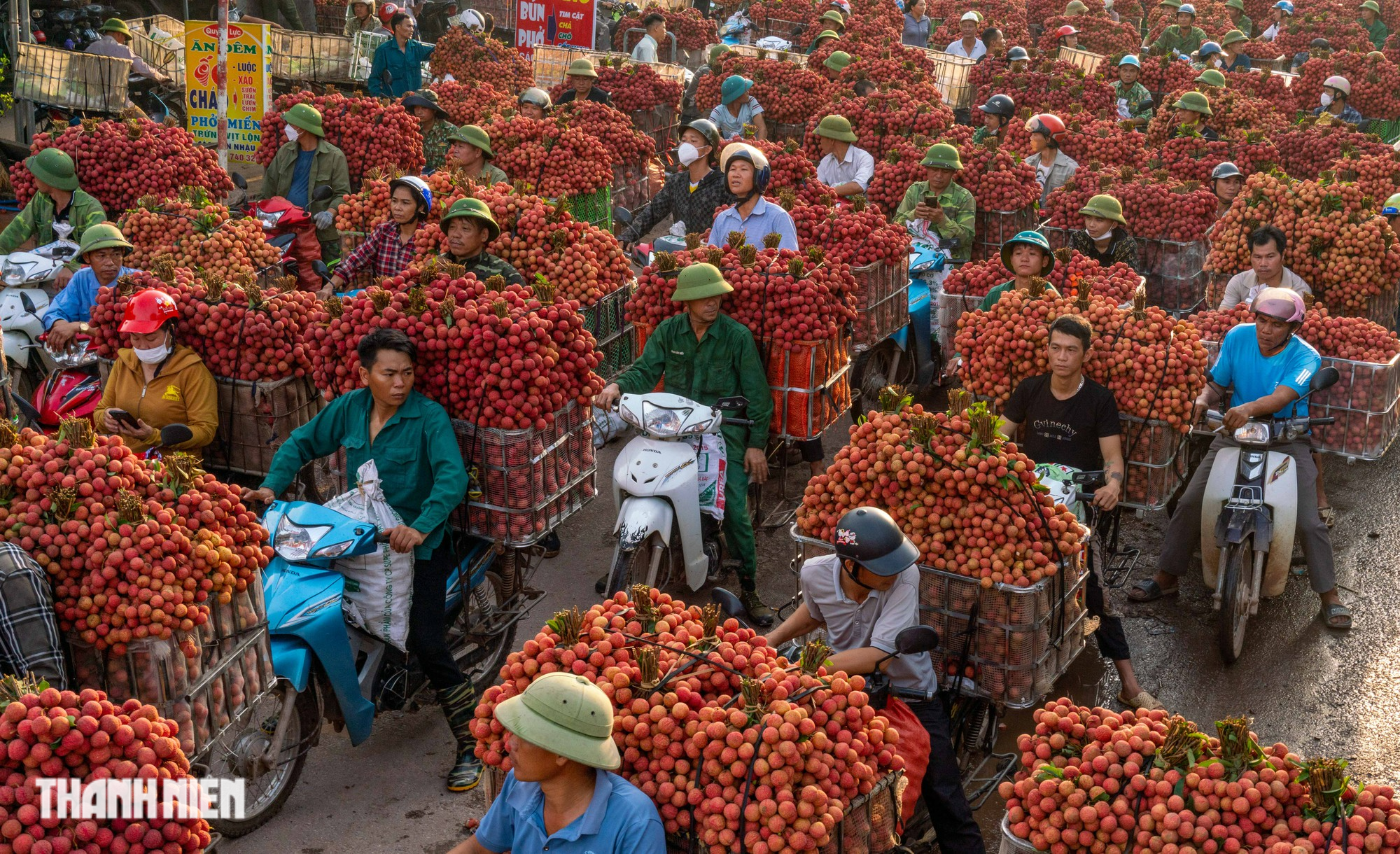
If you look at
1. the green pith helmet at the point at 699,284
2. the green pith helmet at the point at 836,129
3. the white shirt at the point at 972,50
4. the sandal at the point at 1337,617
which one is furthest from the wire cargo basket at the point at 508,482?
the white shirt at the point at 972,50

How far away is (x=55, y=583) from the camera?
4.64 meters

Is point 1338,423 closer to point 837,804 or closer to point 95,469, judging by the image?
point 837,804

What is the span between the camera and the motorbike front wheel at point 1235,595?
7.11 metres

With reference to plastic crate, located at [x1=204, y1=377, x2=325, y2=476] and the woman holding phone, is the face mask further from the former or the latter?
plastic crate, located at [x1=204, y1=377, x2=325, y2=476]

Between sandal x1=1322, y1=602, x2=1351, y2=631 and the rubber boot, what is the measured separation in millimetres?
5056

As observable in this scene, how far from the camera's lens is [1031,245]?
869 cm

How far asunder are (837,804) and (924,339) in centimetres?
710

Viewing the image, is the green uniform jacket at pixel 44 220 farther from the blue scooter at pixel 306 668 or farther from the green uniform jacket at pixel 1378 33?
the green uniform jacket at pixel 1378 33

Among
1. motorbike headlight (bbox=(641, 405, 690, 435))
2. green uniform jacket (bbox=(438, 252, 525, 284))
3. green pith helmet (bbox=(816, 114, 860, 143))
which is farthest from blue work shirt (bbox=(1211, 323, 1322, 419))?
green pith helmet (bbox=(816, 114, 860, 143))

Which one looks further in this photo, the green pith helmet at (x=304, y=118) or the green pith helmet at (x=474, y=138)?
the green pith helmet at (x=304, y=118)

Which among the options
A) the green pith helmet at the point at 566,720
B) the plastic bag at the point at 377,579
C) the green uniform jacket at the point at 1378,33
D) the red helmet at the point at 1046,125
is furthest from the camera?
the green uniform jacket at the point at 1378,33

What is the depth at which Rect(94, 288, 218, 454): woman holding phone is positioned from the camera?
696 centimetres

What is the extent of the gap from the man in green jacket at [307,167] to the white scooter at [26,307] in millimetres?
2376

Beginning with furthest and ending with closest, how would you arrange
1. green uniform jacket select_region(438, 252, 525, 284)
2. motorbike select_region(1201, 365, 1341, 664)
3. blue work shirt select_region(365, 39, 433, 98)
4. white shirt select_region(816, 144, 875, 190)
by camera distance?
blue work shirt select_region(365, 39, 433, 98)
white shirt select_region(816, 144, 875, 190)
green uniform jacket select_region(438, 252, 525, 284)
motorbike select_region(1201, 365, 1341, 664)
